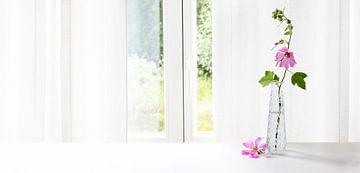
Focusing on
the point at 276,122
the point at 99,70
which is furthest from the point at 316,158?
the point at 99,70

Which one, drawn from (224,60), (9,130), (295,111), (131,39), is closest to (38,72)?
(9,130)

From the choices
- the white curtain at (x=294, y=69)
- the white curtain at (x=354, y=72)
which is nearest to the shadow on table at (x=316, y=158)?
the white curtain at (x=294, y=69)

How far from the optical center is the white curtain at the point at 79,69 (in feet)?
6.93

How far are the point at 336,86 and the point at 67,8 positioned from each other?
62.6 inches

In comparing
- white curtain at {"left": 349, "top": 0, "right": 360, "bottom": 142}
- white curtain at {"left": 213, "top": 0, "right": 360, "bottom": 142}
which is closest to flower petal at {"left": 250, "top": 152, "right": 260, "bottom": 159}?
white curtain at {"left": 213, "top": 0, "right": 360, "bottom": 142}

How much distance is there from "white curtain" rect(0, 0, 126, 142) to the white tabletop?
829 mm

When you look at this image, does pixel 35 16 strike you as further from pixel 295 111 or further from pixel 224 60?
pixel 295 111

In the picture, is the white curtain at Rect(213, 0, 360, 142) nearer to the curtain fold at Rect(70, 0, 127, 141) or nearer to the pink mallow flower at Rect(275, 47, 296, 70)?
the curtain fold at Rect(70, 0, 127, 141)

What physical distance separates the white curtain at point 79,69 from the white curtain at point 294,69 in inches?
22.2

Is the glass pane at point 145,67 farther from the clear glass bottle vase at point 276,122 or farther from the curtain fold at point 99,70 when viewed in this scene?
the clear glass bottle vase at point 276,122

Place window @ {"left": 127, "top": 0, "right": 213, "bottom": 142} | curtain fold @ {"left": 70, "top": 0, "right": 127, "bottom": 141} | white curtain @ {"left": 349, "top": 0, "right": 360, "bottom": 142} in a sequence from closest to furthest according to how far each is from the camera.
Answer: white curtain @ {"left": 349, "top": 0, "right": 360, "bottom": 142}, curtain fold @ {"left": 70, "top": 0, "right": 127, "bottom": 141}, window @ {"left": 127, "top": 0, "right": 213, "bottom": 142}

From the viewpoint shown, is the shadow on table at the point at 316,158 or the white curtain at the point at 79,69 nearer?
the shadow on table at the point at 316,158

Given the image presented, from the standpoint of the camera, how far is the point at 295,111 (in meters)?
2.10

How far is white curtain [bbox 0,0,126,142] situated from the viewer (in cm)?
211
